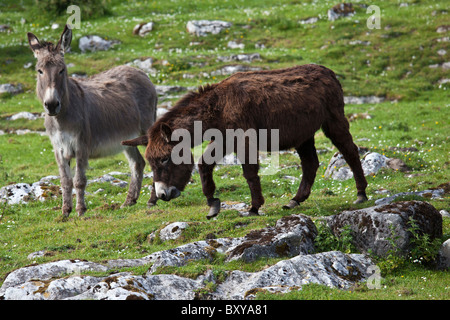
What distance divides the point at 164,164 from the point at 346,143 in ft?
13.0

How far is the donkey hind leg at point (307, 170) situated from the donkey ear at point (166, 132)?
3166 mm

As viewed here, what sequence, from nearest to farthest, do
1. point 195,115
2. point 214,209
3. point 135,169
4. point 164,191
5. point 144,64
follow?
point 164,191, point 195,115, point 214,209, point 135,169, point 144,64

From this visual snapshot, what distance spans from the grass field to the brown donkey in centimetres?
94

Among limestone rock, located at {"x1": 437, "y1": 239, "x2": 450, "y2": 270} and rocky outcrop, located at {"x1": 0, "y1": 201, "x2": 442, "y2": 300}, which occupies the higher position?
rocky outcrop, located at {"x1": 0, "y1": 201, "x2": 442, "y2": 300}

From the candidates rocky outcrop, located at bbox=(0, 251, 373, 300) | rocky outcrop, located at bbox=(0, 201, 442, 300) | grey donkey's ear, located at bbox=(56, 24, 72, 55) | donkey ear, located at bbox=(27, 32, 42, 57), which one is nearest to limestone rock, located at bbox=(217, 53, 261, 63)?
grey donkey's ear, located at bbox=(56, 24, 72, 55)

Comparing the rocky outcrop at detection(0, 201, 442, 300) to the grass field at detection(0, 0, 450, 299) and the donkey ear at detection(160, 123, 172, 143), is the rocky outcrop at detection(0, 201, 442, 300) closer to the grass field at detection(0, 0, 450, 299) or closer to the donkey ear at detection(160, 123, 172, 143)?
the grass field at detection(0, 0, 450, 299)

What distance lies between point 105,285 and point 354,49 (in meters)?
23.1

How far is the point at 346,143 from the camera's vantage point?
11203 millimetres

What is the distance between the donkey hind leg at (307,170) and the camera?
11375 millimetres

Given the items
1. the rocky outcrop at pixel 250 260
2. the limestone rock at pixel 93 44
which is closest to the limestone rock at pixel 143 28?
the limestone rock at pixel 93 44

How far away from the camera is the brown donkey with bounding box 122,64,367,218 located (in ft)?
32.2

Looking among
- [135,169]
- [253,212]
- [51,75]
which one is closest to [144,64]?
[135,169]

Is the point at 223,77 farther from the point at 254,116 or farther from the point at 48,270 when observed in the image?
the point at 48,270
